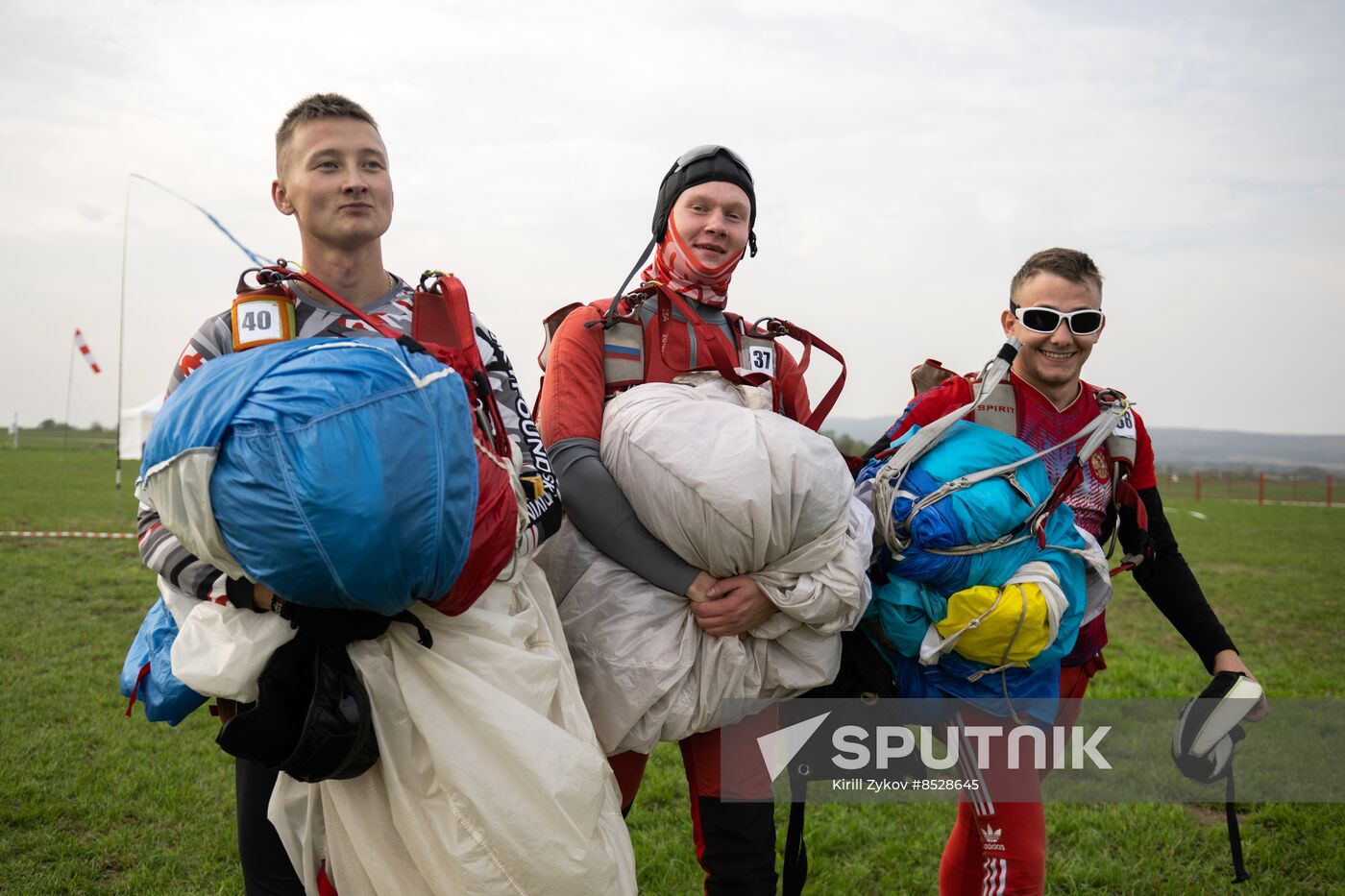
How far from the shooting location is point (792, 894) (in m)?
2.37

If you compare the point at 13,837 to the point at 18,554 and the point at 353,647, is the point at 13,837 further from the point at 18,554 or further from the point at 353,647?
the point at 18,554

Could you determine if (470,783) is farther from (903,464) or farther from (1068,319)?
(1068,319)

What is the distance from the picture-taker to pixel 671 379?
2.26 meters

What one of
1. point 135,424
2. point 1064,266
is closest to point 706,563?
point 1064,266

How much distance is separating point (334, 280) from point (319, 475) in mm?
842

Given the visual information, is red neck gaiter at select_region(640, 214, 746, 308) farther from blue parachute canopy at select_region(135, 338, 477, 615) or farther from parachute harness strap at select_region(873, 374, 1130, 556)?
blue parachute canopy at select_region(135, 338, 477, 615)

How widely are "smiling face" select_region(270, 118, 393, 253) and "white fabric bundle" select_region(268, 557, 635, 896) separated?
2.92 feet

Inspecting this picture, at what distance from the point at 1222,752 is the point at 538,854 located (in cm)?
199

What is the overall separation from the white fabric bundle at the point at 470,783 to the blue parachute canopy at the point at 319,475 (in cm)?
15

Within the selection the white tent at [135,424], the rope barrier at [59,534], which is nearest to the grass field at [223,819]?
the rope barrier at [59,534]

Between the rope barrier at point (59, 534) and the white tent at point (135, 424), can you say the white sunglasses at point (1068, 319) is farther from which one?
the white tent at point (135, 424)

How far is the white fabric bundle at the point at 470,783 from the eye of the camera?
1.49m

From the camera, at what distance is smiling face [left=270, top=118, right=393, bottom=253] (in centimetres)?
197

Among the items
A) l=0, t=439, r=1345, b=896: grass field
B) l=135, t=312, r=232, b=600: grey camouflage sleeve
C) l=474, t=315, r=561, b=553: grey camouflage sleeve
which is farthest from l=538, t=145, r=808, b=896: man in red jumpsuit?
l=0, t=439, r=1345, b=896: grass field
